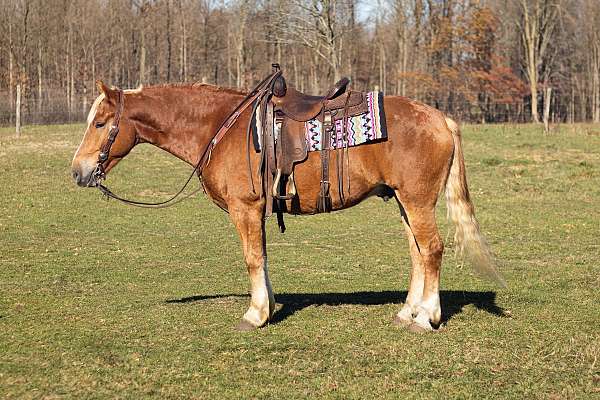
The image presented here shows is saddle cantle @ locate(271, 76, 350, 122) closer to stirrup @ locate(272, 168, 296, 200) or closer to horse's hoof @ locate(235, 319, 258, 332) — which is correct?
stirrup @ locate(272, 168, 296, 200)

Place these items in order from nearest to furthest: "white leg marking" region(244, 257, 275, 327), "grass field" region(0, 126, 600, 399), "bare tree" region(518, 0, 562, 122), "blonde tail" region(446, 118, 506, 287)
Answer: "grass field" region(0, 126, 600, 399), "white leg marking" region(244, 257, 275, 327), "blonde tail" region(446, 118, 506, 287), "bare tree" region(518, 0, 562, 122)

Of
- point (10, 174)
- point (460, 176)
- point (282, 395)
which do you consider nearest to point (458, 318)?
point (460, 176)

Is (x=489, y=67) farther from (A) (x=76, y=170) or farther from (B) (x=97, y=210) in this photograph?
(A) (x=76, y=170)

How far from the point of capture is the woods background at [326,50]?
4450 centimetres

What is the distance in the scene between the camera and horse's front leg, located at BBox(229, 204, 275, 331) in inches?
269

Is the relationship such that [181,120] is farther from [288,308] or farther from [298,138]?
[288,308]

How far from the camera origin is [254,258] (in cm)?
689

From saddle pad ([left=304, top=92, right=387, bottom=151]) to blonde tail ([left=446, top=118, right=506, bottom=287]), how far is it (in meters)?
0.73

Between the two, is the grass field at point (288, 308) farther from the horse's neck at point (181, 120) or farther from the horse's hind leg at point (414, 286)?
the horse's neck at point (181, 120)

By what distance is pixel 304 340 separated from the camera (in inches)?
256

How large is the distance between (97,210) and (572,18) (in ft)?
160

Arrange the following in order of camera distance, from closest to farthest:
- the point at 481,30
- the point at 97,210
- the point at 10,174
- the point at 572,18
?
1. the point at 97,210
2. the point at 10,174
3. the point at 481,30
4. the point at 572,18

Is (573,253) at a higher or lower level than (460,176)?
lower

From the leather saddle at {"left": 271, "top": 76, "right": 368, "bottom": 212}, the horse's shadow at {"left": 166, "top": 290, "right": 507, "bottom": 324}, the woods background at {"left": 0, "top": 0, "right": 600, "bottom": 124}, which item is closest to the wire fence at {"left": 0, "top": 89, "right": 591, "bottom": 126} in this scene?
the woods background at {"left": 0, "top": 0, "right": 600, "bottom": 124}
